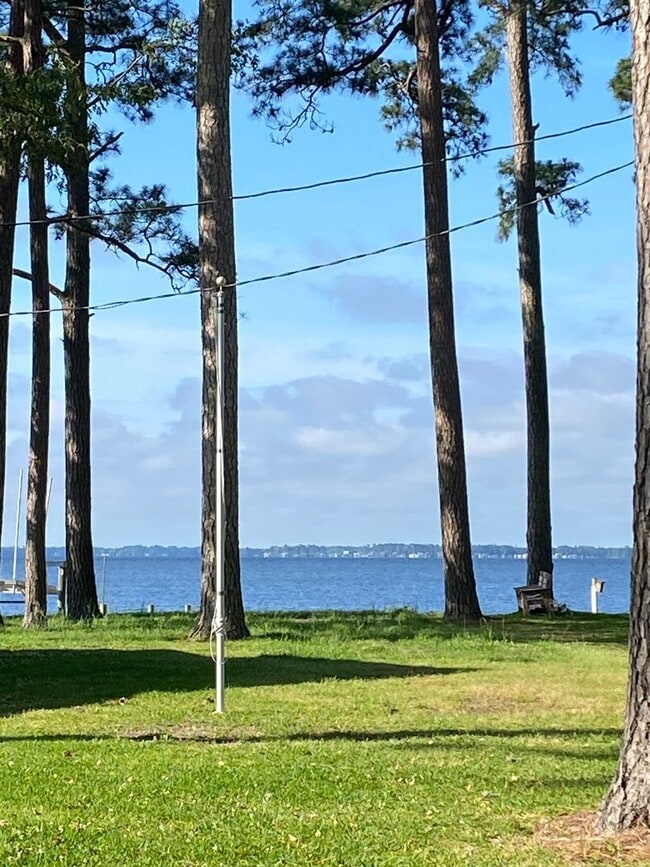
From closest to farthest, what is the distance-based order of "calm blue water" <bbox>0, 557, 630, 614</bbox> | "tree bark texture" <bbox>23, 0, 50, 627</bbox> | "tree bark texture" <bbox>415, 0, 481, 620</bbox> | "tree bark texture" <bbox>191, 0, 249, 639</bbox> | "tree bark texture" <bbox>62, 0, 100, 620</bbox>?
"tree bark texture" <bbox>191, 0, 249, 639</bbox> → "tree bark texture" <bbox>415, 0, 481, 620</bbox> → "tree bark texture" <bbox>23, 0, 50, 627</bbox> → "tree bark texture" <bbox>62, 0, 100, 620</bbox> → "calm blue water" <bbox>0, 557, 630, 614</bbox>

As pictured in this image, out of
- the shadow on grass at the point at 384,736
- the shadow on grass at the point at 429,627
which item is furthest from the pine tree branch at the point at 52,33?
the shadow on grass at the point at 384,736

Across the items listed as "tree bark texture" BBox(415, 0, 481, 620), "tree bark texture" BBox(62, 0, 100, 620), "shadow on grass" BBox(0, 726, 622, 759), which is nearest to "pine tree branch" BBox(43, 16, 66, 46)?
"tree bark texture" BBox(62, 0, 100, 620)

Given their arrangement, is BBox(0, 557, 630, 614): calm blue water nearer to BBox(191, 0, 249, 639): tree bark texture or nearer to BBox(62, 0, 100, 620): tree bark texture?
BBox(62, 0, 100, 620): tree bark texture

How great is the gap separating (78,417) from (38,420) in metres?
0.75

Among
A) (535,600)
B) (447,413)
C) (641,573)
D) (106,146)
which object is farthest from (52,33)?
(641,573)

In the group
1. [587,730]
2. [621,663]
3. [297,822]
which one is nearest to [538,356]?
[621,663]

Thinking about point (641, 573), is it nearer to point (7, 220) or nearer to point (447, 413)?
point (7, 220)

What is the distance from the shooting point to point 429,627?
16000 millimetres

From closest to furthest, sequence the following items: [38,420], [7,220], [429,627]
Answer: [7,220] → [429,627] → [38,420]

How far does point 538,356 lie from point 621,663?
28.0 ft

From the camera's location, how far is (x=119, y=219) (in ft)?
64.7

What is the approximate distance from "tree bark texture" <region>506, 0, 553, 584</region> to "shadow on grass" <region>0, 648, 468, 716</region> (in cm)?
780

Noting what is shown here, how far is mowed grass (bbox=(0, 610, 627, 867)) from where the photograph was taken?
518cm

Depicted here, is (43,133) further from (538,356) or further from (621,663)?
(538,356)
